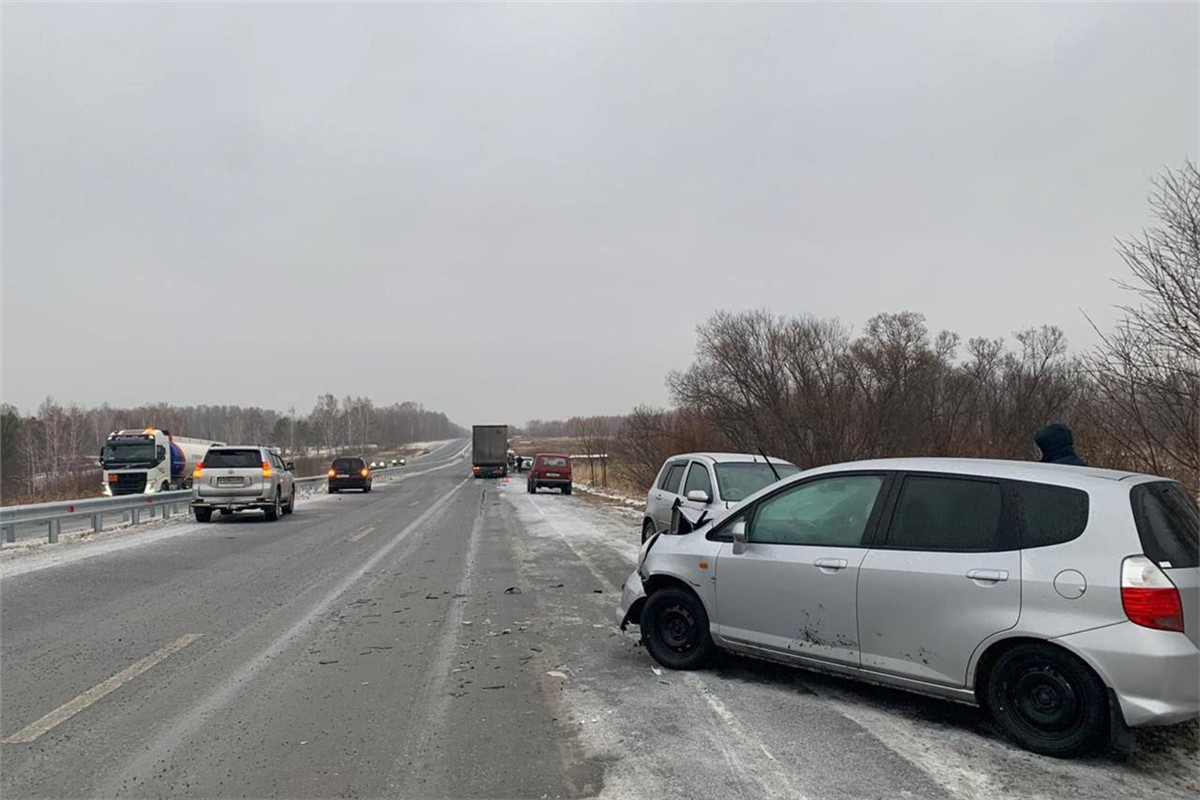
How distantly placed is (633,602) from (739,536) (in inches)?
46.4

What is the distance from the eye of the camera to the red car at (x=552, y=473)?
38781mm

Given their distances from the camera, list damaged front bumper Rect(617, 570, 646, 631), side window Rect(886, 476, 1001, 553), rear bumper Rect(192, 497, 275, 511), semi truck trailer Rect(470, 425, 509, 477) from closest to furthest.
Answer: side window Rect(886, 476, 1001, 553) < damaged front bumper Rect(617, 570, 646, 631) < rear bumper Rect(192, 497, 275, 511) < semi truck trailer Rect(470, 425, 509, 477)

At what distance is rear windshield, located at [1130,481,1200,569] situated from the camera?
413 centimetres

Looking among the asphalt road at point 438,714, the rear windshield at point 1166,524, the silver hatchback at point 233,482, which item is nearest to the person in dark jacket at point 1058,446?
the rear windshield at point 1166,524

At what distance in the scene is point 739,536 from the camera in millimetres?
5754

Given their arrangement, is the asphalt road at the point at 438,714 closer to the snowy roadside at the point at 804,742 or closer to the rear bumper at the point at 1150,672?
the snowy roadside at the point at 804,742

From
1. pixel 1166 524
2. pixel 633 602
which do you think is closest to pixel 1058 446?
pixel 1166 524

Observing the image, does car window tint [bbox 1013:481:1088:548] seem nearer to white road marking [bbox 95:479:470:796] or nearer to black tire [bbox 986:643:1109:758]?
black tire [bbox 986:643:1109:758]

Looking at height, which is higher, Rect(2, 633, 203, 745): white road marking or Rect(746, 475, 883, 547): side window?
Rect(746, 475, 883, 547): side window

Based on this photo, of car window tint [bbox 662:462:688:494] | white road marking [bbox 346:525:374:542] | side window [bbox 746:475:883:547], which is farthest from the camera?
white road marking [bbox 346:525:374:542]

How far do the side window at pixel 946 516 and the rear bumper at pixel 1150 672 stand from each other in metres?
0.80

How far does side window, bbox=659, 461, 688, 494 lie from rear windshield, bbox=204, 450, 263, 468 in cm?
1300

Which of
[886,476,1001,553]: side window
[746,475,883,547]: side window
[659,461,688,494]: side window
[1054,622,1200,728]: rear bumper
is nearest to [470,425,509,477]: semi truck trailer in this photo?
[659,461,688,494]: side window

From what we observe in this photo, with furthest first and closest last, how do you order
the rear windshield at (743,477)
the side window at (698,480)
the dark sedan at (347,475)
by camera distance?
the dark sedan at (347,475), the side window at (698,480), the rear windshield at (743,477)
